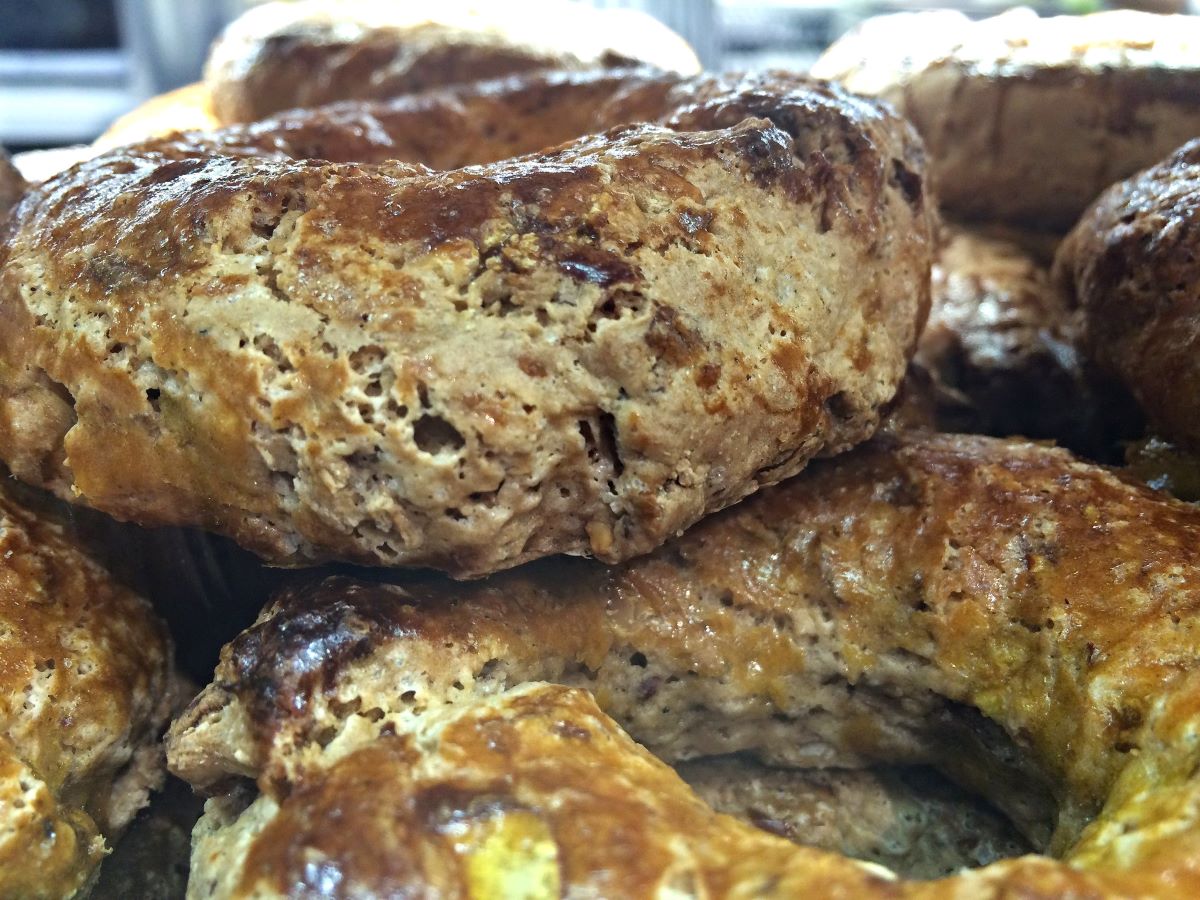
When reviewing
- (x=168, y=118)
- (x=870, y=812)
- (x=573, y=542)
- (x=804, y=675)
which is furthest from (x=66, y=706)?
(x=168, y=118)

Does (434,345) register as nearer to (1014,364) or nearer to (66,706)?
(66,706)

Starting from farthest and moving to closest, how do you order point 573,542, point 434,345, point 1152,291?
point 1152,291
point 573,542
point 434,345

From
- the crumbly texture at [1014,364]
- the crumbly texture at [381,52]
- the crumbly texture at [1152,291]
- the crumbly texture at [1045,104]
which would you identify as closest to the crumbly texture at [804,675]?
the crumbly texture at [1152,291]

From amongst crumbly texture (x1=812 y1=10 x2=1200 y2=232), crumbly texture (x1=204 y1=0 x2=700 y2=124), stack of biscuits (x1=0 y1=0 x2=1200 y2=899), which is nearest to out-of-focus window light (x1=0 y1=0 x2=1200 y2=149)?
crumbly texture (x1=204 y1=0 x2=700 y2=124)

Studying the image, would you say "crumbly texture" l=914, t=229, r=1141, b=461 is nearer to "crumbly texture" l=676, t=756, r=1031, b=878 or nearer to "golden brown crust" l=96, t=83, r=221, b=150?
"crumbly texture" l=676, t=756, r=1031, b=878

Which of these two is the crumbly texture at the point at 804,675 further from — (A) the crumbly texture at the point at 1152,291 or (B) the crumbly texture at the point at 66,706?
(A) the crumbly texture at the point at 1152,291
